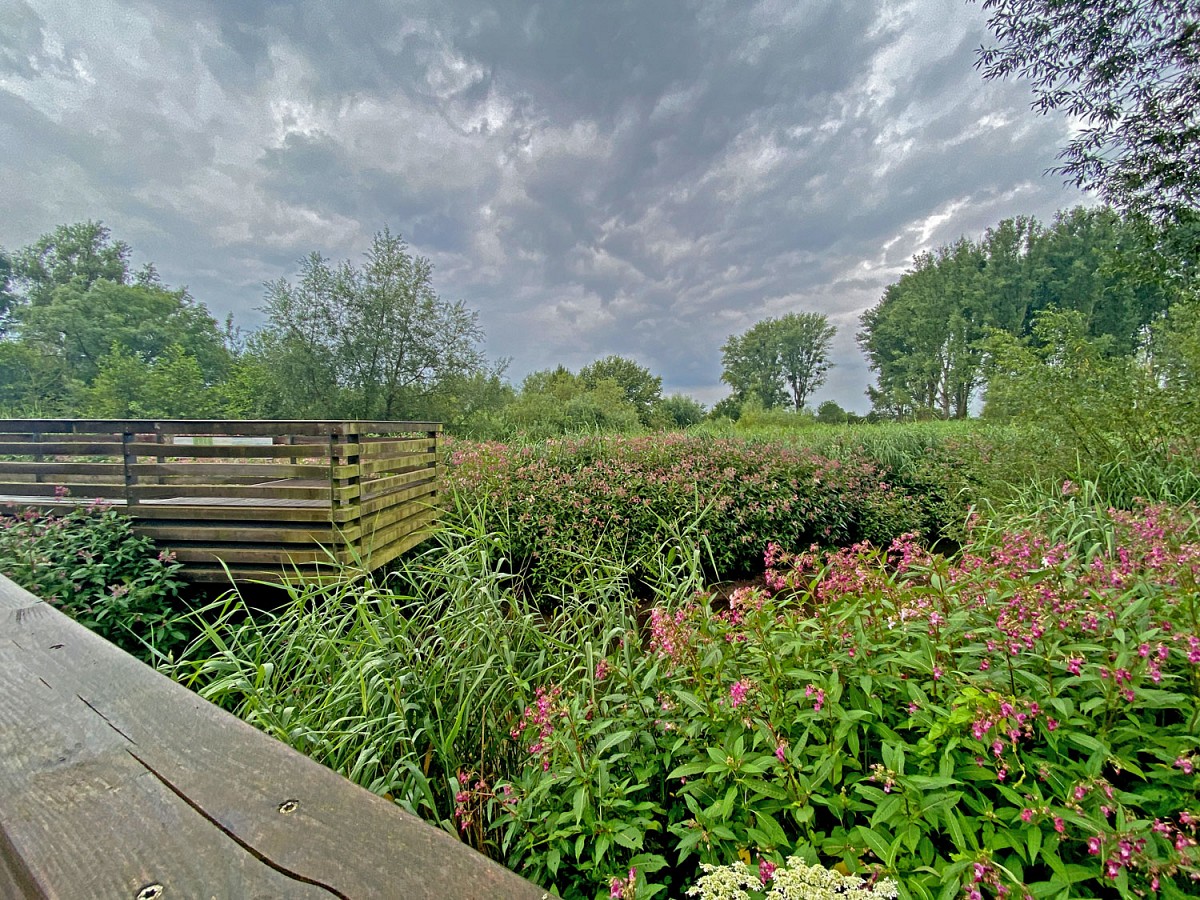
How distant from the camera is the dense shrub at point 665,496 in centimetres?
445

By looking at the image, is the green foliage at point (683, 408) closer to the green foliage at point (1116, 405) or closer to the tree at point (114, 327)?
the green foliage at point (1116, 405)

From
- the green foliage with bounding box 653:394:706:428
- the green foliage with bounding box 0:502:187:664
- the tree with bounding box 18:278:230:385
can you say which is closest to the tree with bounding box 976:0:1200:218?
the green foliage with bounding box 0:502:187:664

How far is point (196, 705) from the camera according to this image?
0.67 metres

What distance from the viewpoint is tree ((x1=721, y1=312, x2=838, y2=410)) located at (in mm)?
33031

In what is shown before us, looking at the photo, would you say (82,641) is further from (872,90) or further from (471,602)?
(872,90)

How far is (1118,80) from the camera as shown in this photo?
463cm

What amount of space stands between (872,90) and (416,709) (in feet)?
32.0

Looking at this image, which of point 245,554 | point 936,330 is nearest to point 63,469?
point 245,554

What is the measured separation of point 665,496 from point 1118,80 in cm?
632

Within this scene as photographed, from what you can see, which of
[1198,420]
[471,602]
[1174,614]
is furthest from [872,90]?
[471,602]

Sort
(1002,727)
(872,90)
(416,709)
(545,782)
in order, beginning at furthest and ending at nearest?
(872,90)
(416,709)
(545,782)
(1002,727)

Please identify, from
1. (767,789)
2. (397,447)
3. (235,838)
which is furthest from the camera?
(397,447)

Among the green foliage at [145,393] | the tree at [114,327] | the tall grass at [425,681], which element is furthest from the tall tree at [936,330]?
the tree at [114,327]

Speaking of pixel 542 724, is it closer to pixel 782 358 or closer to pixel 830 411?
pixel 830 411
